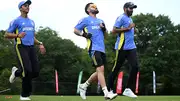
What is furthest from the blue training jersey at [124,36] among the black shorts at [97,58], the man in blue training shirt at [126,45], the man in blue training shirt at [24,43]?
the man in blue training shirt at [24,43]

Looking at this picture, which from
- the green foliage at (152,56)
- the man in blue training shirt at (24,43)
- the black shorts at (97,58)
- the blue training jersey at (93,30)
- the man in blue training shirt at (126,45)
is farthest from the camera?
the green foliage at (152,56)

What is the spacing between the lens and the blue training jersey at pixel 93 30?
742 cm

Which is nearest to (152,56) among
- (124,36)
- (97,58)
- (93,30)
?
(124,36)

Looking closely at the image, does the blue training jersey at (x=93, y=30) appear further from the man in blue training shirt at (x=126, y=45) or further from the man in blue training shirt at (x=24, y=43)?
the man in blue training shirt at (x=24, y=43)

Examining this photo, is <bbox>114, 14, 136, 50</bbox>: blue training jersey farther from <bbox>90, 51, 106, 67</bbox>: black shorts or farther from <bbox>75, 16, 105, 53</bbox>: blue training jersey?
<bbox>90, 51, 106, 67</bbox>: black shorts

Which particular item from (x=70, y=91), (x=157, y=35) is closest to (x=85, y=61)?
(x=157, y=35)

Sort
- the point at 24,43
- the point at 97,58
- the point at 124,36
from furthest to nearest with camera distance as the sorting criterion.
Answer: the point at 124,36 < the point at 24,43 < the point at 97,58

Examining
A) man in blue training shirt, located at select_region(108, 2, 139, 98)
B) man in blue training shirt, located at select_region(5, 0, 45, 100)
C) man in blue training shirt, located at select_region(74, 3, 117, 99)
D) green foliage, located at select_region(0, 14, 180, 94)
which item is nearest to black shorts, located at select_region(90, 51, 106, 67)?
man in blue training shirt, located at select_region(74, 3, 117, 99)

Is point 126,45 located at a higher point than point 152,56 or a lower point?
higher

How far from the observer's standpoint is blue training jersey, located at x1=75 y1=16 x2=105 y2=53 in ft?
24.3

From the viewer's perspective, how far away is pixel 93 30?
7496mm

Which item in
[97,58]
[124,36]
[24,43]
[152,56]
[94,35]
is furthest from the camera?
[152,56]

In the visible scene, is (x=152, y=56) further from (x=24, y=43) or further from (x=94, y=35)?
(x=94, y=35)

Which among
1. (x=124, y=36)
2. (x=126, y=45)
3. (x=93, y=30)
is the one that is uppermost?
(x=93, y=30)
